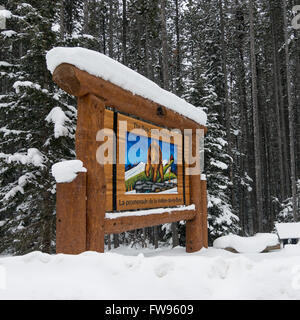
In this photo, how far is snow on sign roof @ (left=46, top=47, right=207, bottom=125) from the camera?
284cm

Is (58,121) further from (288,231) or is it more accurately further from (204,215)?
(288,231)

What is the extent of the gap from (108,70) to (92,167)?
1.13 m

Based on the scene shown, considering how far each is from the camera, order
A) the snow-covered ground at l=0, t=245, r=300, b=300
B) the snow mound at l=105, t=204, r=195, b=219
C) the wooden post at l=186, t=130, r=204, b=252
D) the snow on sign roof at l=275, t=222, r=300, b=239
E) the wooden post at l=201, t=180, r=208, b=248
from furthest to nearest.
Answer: the snow on sign roof at l=275, t=222, r=300, b=239, the wooden post at l=201, t=180, r=208, b=248, the wooden post at l=186, t=130, r=204, b=252, the snow mound at l=105, t=204, r=195, b=219, the snow-covered ground at l=0, t=245, r=300, b=300

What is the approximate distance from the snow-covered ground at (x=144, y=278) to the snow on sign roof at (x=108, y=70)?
1.86m

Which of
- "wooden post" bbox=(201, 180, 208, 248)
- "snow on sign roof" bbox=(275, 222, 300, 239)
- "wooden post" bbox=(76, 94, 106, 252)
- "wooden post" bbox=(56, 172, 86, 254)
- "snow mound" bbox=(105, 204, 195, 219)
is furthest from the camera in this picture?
"snow on sign roof" bbox=(275, 222, 300, 239)

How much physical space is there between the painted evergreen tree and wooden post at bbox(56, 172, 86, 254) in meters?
3.57

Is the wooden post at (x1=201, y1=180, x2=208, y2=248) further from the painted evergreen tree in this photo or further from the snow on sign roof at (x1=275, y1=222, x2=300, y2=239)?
the painted evergreen tree

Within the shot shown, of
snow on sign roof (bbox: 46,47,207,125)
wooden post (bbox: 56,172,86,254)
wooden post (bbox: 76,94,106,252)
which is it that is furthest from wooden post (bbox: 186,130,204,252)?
wooden post (bbox: 56,172,86,254)

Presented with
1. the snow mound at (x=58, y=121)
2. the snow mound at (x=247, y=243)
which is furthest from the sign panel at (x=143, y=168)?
the snow mound at (x=58, y=121)

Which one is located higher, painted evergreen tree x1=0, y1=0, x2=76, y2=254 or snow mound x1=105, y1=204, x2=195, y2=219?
painted evergreen tree x1=0, y1=0, x2=76, y2=254

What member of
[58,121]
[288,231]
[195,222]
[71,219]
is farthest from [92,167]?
[288,231]

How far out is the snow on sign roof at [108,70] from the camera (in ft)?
9.31
